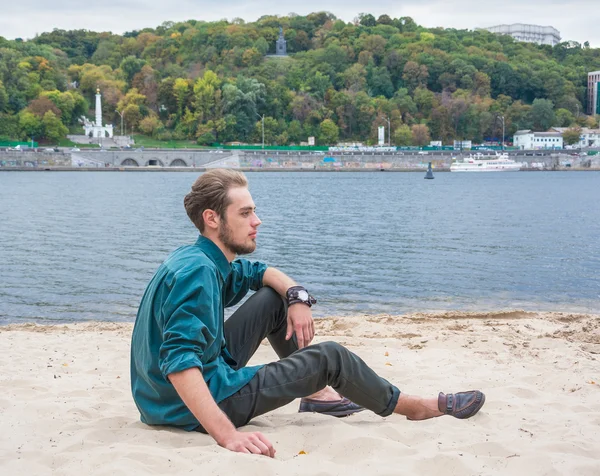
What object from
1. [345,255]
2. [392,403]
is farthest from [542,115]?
[392,403]

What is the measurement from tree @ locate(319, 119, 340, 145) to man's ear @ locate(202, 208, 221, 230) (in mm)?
111866

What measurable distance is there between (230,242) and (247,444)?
3.16 feet

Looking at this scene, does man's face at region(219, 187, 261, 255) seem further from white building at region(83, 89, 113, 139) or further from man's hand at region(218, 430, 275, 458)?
white building at region(83, 89, 113, 139)

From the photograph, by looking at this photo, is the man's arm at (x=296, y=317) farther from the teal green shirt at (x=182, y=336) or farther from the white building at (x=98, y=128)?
the white building at (x=98, y=128)

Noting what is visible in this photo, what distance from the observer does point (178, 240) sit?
2217 centimetres

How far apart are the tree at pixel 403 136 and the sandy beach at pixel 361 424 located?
109493 mm

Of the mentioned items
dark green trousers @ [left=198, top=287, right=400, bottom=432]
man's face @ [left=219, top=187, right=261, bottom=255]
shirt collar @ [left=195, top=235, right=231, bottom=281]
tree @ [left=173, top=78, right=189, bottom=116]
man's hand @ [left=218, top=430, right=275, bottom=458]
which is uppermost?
tree @ [left=173, top=78, right=189, bottom=116]

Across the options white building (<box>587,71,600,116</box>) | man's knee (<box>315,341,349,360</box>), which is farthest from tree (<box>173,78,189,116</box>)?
man's knee (<box>315,341,349,360</box>)

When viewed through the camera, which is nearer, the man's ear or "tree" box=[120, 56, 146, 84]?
the man's ear

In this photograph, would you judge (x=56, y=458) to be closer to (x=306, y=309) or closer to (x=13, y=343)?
(x=306, y=309)

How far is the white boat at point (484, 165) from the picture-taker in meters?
99.2

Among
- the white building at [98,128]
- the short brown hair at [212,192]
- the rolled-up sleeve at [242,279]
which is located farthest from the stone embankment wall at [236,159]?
the short brown hair at [212,192]

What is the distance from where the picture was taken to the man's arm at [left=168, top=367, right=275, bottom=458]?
324cm

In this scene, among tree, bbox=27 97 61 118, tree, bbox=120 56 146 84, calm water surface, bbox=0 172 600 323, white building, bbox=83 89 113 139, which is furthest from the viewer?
tree, bbox=120 56 146 84
